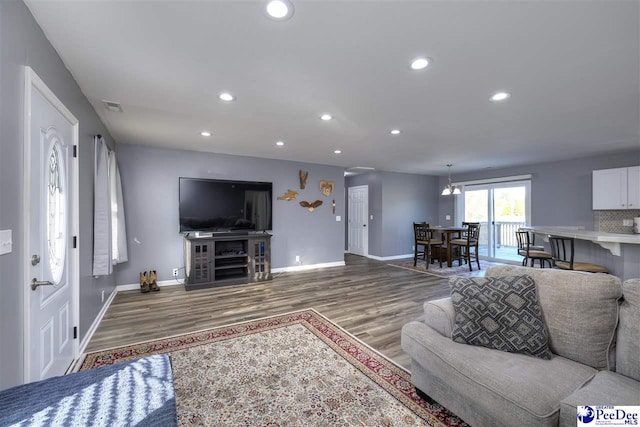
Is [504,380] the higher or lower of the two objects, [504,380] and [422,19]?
the lower

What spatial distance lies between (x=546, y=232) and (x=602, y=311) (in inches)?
111

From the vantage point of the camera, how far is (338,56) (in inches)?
77.4

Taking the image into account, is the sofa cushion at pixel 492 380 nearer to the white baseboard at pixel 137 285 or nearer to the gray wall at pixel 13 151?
the gray wall at pixel 13 151

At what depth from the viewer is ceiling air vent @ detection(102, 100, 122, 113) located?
282cm

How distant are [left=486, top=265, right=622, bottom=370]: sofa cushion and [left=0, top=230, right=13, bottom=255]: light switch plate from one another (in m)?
2.92

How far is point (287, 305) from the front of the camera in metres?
3.69

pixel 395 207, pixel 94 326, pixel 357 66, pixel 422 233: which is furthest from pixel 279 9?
pixel 395 207

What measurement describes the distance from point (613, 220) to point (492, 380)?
19.7 feet

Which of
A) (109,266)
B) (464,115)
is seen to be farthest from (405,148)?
(109,266)

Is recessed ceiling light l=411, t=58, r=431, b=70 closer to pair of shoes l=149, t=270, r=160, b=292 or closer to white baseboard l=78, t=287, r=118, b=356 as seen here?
white baseboard l=78, t=287, r=118, b=356

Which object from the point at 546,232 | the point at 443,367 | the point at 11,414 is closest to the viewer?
the point at 11,414

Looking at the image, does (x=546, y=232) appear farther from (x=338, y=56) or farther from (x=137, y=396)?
(x=137, y=396)

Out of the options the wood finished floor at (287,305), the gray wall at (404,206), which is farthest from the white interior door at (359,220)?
the wood finished floor at (287,305)

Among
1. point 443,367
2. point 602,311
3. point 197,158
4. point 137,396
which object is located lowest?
point 443,367
